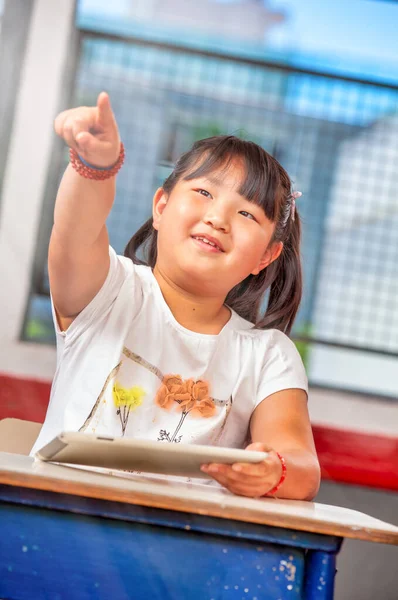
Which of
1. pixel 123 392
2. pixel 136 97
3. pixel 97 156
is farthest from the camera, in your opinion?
pixel 136 97

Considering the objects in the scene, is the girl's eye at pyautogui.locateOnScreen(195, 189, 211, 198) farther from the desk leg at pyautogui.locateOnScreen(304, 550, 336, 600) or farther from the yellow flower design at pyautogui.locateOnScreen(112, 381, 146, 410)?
the desk leg at pyautogui.locateOnScreen(304, 550, 336, 600)

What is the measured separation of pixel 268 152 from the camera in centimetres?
60

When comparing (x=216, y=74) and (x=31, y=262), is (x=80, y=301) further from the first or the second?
(x=216, y=74)

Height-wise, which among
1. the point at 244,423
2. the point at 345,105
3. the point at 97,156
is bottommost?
the point at 244,423

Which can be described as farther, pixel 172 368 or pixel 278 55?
pixel 278 55

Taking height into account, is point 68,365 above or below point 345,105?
below

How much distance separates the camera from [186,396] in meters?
0.54

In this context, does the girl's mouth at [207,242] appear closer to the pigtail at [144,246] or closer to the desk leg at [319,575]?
the pigtail at [144,246]

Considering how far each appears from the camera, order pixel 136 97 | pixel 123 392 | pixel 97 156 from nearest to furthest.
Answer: pixel 97 156 < pixel 123 392 < pixel 136 97

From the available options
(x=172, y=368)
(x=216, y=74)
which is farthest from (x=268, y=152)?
(x=172, y=368)

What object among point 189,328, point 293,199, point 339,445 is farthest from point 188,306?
point 339,445

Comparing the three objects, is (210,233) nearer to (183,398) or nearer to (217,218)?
(217,218)

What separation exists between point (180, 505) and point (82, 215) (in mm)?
224

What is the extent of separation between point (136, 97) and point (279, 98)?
14 centimetres
